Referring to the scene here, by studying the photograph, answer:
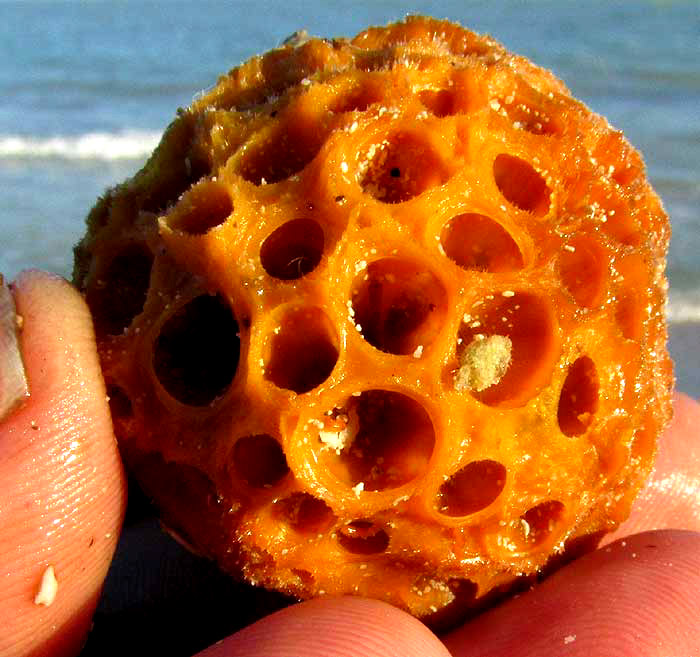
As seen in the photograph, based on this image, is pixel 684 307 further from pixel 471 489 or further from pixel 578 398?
pixel 471 489

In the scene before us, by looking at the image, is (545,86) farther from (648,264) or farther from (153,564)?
(153,564)

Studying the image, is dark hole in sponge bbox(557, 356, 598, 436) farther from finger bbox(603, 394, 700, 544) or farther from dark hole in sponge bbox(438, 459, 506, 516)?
finger bbox(603, 394, 700, 544)

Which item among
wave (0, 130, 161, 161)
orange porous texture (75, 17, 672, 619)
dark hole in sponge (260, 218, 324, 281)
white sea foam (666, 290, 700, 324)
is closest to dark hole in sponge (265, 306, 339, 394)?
orange porous texture (75, 17, 672, 619)

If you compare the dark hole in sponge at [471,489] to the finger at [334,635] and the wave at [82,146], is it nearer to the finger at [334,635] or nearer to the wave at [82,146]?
the finger at [334,635]

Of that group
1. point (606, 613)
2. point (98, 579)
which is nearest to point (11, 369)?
point (98, 579)

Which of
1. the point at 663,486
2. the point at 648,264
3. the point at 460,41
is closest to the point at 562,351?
the point at 648,264
